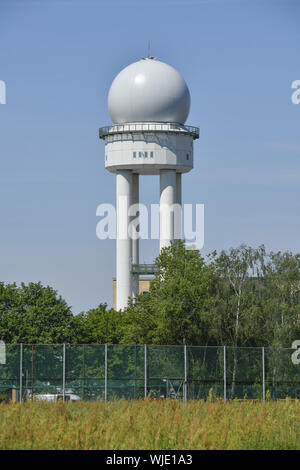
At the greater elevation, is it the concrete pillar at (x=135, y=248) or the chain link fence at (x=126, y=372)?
the concrete pillar at (x=135, y=248)

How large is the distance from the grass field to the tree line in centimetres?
3470

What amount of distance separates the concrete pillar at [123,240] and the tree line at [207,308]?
20145mm

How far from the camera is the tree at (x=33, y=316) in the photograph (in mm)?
64938

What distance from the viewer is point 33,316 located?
65.9 metres

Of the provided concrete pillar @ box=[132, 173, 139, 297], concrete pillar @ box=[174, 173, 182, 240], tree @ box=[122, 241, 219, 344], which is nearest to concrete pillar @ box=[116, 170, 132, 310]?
concrete pillar @ box=[132, 173, 139, 297]

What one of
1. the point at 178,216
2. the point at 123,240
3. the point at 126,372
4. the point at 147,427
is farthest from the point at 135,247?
the point at 147,427

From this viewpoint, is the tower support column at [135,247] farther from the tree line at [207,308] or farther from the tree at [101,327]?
the tree line at [207,308]

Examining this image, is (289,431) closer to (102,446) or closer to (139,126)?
(102,446)

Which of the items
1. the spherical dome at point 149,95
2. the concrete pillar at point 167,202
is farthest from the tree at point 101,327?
the spherical dome at point 149,95

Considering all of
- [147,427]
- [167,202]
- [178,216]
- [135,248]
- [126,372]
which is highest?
[167,202]

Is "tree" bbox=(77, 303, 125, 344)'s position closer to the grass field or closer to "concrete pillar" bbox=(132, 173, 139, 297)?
"concrete pillar" bbox=(132, 173, 139, 297)

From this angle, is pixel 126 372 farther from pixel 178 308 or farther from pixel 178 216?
pixel 178 216

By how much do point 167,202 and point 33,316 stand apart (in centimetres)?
2420

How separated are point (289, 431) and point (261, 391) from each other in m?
25.0
